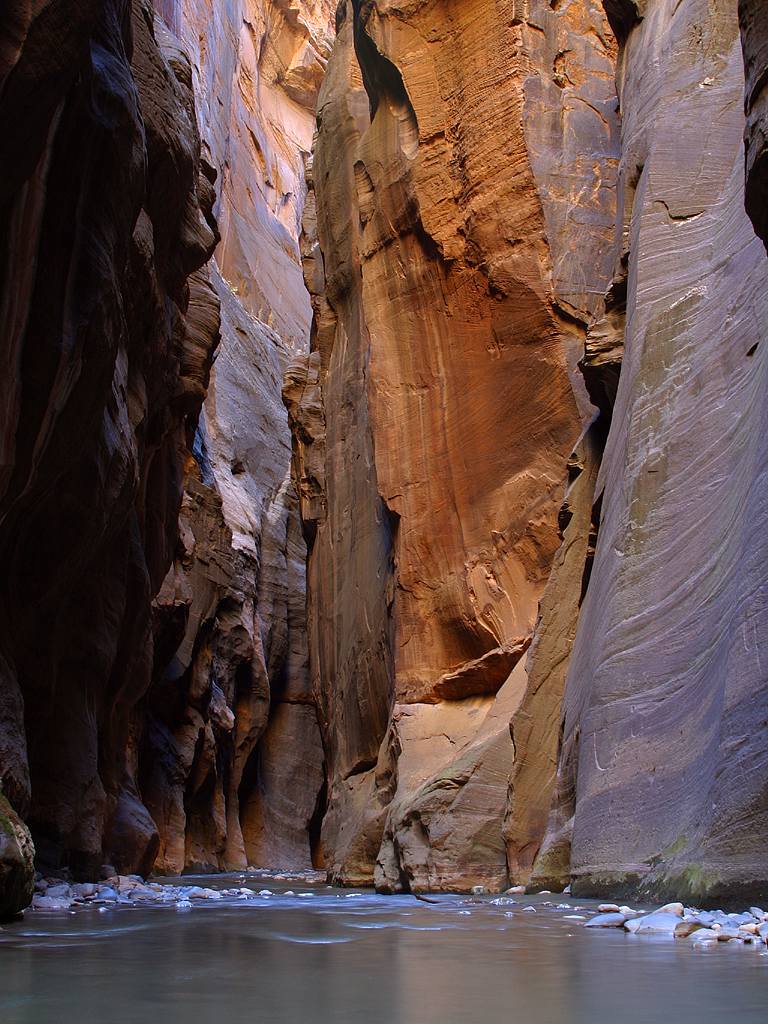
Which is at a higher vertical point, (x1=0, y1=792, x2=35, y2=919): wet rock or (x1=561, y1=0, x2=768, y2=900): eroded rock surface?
(x1=561, y1=0, x2=768, y2=900): eroded rock surface

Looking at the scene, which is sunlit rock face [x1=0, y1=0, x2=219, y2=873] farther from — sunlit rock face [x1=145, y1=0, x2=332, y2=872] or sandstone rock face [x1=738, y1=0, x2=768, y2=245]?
sunlit rock face [x1=145, y1=0, x2=332, y2=872]

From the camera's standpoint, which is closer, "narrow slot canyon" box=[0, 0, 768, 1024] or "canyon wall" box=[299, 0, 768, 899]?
"narrow slot canyon" box=[0, 0, 768, 1024]

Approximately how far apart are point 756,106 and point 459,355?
13444 mm

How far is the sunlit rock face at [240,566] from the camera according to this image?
28.6 metres

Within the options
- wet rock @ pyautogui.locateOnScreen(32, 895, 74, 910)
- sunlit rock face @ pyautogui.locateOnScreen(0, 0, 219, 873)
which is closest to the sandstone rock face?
sunlit rock face @ pyautogui.locateOnScreen(0, 0, 219, 873)

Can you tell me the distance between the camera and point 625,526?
33.3 feet

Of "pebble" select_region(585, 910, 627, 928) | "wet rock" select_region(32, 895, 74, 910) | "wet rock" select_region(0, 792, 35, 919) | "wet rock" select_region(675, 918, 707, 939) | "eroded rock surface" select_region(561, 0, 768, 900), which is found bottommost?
"wet rock" select_region(32, 895, 74, 910)

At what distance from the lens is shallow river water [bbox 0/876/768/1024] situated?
3027 mm

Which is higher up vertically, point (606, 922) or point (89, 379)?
point (89, 379)

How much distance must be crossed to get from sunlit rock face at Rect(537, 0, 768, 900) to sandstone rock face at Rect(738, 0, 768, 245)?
2.30 meters

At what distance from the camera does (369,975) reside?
395cm

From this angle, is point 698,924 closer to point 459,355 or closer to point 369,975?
point 369,975

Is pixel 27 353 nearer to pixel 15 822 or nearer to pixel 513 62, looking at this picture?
pixel 15 822

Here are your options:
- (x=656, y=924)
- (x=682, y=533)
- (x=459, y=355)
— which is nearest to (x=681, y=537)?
(x=682, y=533)
